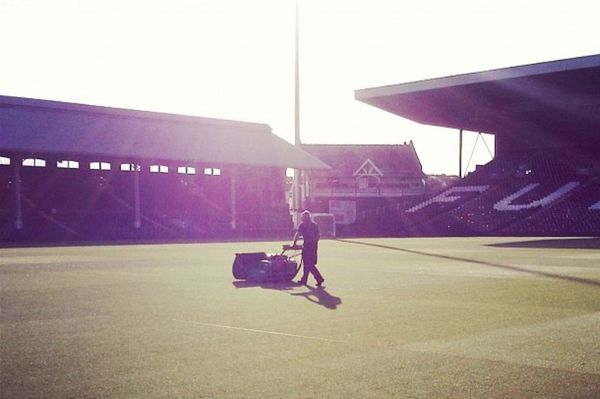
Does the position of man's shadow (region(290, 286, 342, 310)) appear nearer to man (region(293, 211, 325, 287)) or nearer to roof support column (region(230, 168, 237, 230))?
man (region(293, 211, 325, 287))

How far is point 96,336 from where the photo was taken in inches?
408

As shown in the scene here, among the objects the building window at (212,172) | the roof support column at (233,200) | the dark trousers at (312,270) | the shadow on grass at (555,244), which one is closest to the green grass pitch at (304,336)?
the dark trousers at (312,270)

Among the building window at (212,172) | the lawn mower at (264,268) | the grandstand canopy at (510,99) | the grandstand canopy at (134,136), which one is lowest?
the lawn mower at (264,268)

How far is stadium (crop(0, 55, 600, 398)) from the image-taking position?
7965 millimetres

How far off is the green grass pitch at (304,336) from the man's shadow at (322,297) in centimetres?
2

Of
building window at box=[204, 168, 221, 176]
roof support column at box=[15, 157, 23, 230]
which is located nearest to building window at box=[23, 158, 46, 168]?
roof support column at box=[15, 157, 23, 230]

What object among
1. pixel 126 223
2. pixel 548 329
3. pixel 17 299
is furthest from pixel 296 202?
Answer: pixel 548 329

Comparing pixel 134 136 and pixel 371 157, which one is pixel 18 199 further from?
pixel 371 157

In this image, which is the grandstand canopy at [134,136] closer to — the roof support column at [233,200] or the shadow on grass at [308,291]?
the roof support column at [233,200]

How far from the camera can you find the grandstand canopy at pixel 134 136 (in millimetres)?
45406

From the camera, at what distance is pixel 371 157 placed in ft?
304

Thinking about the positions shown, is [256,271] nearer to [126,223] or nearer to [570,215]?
[126,223]

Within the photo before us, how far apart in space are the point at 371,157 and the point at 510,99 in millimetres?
34624

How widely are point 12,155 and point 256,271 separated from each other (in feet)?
101
